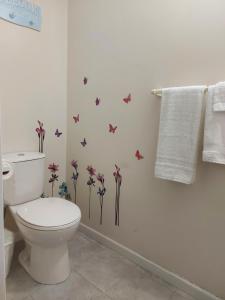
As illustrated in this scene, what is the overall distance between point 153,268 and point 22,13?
2060 mm

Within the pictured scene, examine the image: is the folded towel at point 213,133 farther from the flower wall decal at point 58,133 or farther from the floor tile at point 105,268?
the flower wall decal at point 58,133

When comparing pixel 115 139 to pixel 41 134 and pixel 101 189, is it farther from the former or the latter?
pixel 41 134

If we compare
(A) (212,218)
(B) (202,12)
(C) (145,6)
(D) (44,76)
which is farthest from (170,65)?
(D) (44,76)

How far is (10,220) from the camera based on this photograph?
1.83 meters

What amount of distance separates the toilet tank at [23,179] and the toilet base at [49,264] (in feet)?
1.18

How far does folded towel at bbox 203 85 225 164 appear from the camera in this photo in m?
1.16

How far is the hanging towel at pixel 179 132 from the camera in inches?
48.5

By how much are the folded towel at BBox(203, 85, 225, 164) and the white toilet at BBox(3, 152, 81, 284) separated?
2.92 feet

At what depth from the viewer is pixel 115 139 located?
69.6 inches

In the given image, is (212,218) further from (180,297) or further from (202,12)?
(202,12)

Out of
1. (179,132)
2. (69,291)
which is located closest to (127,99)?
(179,132)

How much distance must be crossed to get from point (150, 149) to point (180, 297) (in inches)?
36.7

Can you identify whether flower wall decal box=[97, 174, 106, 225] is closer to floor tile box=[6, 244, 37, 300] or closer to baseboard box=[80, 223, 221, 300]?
baseboard box=[80, 223, 221, 300]

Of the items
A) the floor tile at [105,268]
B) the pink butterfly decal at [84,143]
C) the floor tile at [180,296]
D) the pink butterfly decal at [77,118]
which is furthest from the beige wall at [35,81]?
the floor tile at [180,296]
